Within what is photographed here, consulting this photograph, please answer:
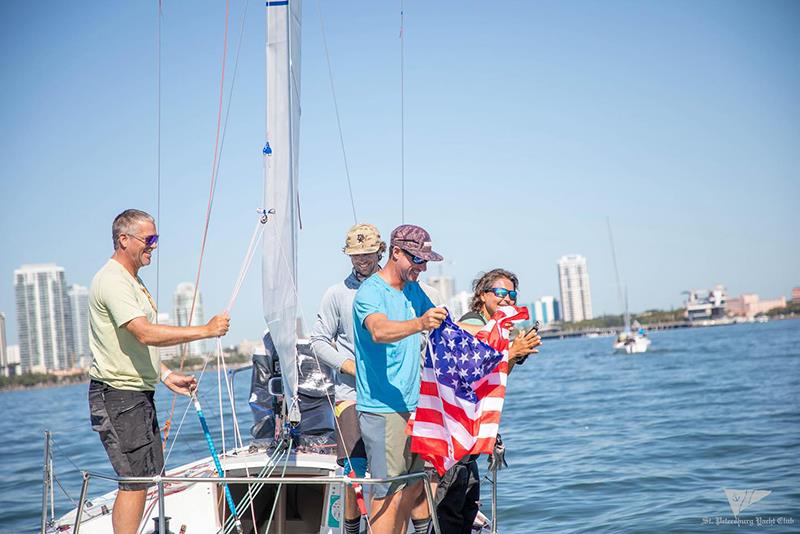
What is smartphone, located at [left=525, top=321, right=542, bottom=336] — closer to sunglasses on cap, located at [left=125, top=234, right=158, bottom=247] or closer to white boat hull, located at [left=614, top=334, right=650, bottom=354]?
sunglasses on cap, located at [left=125, top=234, right=158, bottom=247]

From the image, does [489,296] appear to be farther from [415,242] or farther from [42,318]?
[42,318]

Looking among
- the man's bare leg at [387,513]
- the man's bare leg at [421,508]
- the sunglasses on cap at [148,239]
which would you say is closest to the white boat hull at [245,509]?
the man's bare leg at [421,508]

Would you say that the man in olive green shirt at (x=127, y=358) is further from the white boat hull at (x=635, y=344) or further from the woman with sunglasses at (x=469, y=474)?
the white boat hull at (x=635, y=344)

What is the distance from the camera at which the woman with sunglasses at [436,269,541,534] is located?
15.3ft

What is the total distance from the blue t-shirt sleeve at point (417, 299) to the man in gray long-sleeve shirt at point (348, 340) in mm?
895

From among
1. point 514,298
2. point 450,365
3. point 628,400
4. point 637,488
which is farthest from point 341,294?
point 628,400

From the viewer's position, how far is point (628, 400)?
2050 centimetres

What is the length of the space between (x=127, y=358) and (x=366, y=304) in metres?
1.17

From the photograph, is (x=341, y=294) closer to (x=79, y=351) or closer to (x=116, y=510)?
(x=116, y=510)

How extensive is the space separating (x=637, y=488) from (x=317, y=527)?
4.85 metres

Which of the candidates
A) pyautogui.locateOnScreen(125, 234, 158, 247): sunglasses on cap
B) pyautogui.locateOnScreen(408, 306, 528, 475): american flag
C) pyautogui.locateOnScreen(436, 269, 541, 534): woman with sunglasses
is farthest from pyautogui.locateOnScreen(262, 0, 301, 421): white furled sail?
pyautogui.locateOnScreen(408, 306, 528, 475): american flag

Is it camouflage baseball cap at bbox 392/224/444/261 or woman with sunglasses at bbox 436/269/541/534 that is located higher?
camouflage baseball cap at bbox 392/224/444/261

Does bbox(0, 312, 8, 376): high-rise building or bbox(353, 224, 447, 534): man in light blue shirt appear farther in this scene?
bbox(0, 312, 8, 376): high-rise building

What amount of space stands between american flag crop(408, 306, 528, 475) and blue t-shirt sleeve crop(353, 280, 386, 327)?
34 cm
